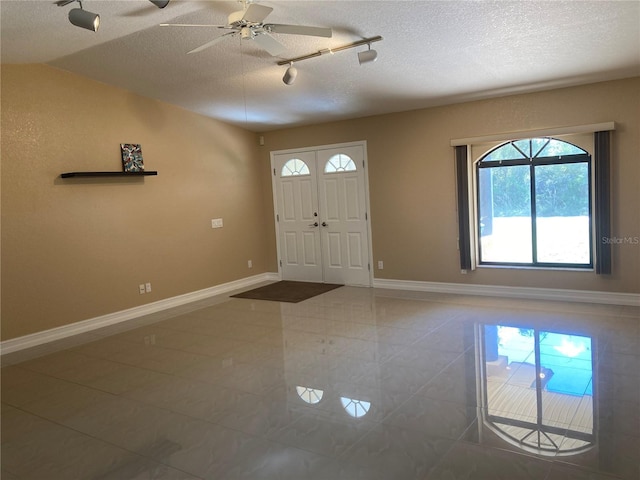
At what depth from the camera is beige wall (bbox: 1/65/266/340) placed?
4.83m

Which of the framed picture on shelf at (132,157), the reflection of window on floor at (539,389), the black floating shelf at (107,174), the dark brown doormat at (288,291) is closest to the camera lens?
the reflection of window on floor at (539,389)

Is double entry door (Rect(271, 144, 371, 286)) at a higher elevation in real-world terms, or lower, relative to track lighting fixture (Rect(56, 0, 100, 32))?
lower

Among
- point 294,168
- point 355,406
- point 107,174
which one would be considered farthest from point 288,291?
point 355,406

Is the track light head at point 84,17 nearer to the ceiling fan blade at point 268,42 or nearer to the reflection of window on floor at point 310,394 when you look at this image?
the ceiling fan blade at point 268,42

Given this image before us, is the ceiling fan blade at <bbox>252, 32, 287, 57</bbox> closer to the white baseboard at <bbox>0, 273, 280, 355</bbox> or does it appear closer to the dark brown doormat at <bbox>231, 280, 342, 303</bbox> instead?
the dark brown doormat at <bbox>231, 280, 342, 303</bbox>

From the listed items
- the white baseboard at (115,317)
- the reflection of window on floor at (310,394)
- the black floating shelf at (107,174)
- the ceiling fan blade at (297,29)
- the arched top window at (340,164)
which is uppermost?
the ceiling fan blade at (297,29)

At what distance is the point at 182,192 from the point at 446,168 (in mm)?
3641

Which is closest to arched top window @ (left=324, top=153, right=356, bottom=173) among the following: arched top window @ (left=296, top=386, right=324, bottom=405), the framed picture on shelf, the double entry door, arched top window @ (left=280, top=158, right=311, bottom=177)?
the double entry door

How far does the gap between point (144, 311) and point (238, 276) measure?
180 centimetres

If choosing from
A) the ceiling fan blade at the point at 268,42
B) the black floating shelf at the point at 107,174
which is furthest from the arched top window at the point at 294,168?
the ceiling fan blade at the point at 268,42

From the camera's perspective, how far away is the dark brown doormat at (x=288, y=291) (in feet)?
21.8

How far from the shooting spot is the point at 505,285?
6.02 meters

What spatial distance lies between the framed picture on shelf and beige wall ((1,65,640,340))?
0.07 meters

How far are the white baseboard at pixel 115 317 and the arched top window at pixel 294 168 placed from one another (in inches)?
71.1
